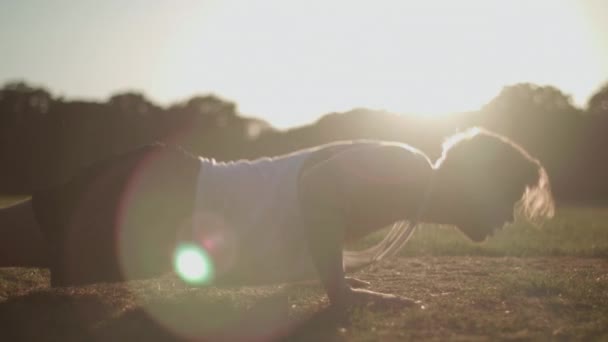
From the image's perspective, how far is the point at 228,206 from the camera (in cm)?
530

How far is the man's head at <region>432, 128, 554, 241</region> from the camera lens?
5.58 m

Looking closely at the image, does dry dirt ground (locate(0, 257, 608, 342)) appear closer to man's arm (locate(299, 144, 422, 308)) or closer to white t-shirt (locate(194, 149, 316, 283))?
man's arm (locate(299, 144, 422, 308))

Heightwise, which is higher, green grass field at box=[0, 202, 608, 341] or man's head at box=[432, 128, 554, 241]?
man's head at box=[432, 128, 554, 241]

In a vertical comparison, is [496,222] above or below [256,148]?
below

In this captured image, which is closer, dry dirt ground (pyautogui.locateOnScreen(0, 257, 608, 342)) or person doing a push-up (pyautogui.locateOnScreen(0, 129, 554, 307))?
dry dirt ground (pyautogui.locateOnScreen(0, 257, 608, 342))

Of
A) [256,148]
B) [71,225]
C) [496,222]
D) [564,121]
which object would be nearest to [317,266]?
[496,222]

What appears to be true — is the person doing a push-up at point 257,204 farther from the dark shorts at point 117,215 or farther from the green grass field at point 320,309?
the green grass field at point 320,309

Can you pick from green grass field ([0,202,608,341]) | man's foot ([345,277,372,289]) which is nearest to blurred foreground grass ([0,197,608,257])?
green grass field ([0,202,608,341])

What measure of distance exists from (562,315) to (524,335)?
92 centimetres

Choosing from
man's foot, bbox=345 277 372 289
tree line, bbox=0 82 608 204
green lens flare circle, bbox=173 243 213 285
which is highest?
tree line, bbox=0 82 608 204

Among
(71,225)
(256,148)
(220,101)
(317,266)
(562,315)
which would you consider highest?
(220,101)

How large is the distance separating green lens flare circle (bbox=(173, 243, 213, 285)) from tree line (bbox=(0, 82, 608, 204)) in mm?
25051

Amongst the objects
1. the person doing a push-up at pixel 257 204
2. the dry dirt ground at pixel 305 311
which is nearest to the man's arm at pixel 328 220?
the person doing a push-up at pixel 257 204

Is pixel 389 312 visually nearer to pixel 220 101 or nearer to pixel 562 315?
pixel 562 315
